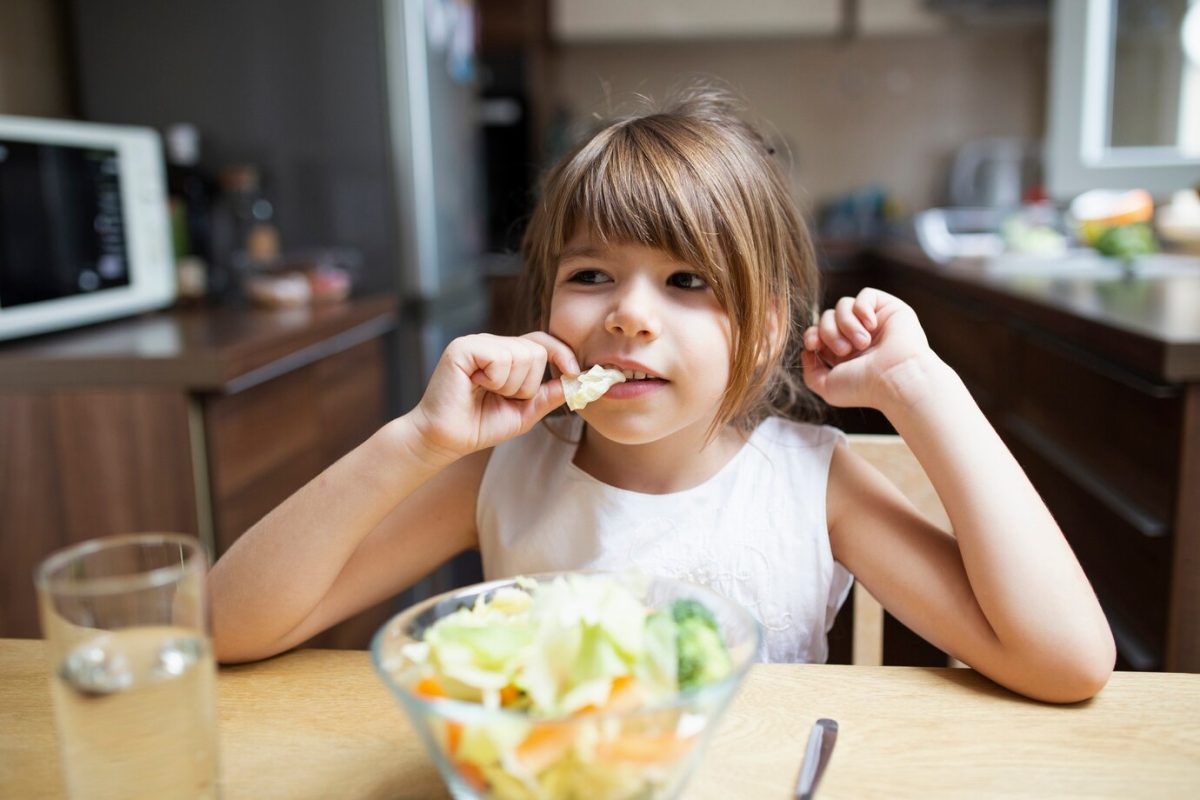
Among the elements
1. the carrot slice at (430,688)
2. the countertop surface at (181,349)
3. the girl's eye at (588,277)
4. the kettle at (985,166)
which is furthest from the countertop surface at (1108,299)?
the kettle at (985,166)

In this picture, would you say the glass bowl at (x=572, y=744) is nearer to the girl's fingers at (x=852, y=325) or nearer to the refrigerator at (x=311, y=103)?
the girl's fingers at (x=852, y=325)

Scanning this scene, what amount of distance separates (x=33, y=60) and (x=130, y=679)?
7.38 feet

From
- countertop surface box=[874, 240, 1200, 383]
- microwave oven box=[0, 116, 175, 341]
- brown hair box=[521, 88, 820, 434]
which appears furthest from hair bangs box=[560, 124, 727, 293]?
microwave oven box=[0, 116, 175, 341]

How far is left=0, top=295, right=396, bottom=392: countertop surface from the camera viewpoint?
1.46 metres

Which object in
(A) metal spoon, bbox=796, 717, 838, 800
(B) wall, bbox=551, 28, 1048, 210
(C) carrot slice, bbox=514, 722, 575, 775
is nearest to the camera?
(C) carrot slice, bbox=514, 722, 575, 775

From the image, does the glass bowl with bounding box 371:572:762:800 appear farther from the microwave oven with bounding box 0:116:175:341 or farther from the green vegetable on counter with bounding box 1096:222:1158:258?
the green vegetable on counter with bounding box 1096:222:1158:258

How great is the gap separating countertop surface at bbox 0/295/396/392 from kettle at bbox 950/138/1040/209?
10.3 feet

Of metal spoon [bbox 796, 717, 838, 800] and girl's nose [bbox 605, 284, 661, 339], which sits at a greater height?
girl's nose [bbox 605, 284, 661, 339]

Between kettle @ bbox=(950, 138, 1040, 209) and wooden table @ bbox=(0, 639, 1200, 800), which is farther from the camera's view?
kettle @ bbox=(950, 138, 1040, 209)

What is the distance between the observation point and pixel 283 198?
2402 millimetres

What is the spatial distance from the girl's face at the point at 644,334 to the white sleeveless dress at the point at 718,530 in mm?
140

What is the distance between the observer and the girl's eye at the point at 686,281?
866 millimetres

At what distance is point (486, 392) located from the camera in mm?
850

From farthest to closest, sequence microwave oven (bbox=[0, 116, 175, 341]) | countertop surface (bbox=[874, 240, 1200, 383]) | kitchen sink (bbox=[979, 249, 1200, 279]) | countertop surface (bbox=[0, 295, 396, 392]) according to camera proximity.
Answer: kitchen sink (bbox=[979, 249, 1200, 279]) → microwave oven (bbox=[0, 116, 175, 341]) → countertop surface (bbox=[0, 295, 396, 392]) → countertop surface (bbox=[874, 240, 1200, 383])
